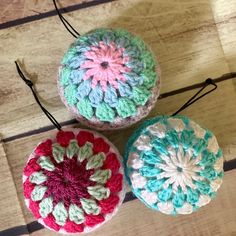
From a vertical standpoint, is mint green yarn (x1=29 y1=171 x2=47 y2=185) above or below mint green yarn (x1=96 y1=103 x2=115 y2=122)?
below

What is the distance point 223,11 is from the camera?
0.80 meters

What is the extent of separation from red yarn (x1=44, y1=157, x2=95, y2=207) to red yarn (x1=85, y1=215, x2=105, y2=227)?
29 mm

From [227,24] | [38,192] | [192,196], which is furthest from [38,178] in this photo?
[227,24]

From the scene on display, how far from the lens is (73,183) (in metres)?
0.63

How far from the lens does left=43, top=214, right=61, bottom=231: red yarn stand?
647 millimetres

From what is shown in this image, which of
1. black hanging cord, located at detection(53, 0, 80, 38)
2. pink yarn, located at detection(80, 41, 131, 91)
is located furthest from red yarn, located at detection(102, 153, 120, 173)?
black hanging cord, located at detection(53, 0, 80, 38)

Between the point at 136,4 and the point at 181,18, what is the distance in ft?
0.27

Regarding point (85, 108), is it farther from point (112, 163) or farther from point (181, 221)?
point (181, 221)

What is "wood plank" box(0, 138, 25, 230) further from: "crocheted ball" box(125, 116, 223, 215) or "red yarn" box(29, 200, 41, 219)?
"crocheted ball" box(125, 116, 223, 215)

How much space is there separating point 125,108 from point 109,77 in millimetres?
50

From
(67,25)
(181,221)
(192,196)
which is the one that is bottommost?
(181,221)

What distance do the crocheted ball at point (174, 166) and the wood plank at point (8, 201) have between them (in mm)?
214

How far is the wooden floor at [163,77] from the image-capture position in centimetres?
76

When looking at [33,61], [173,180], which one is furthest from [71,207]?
[33,61]
